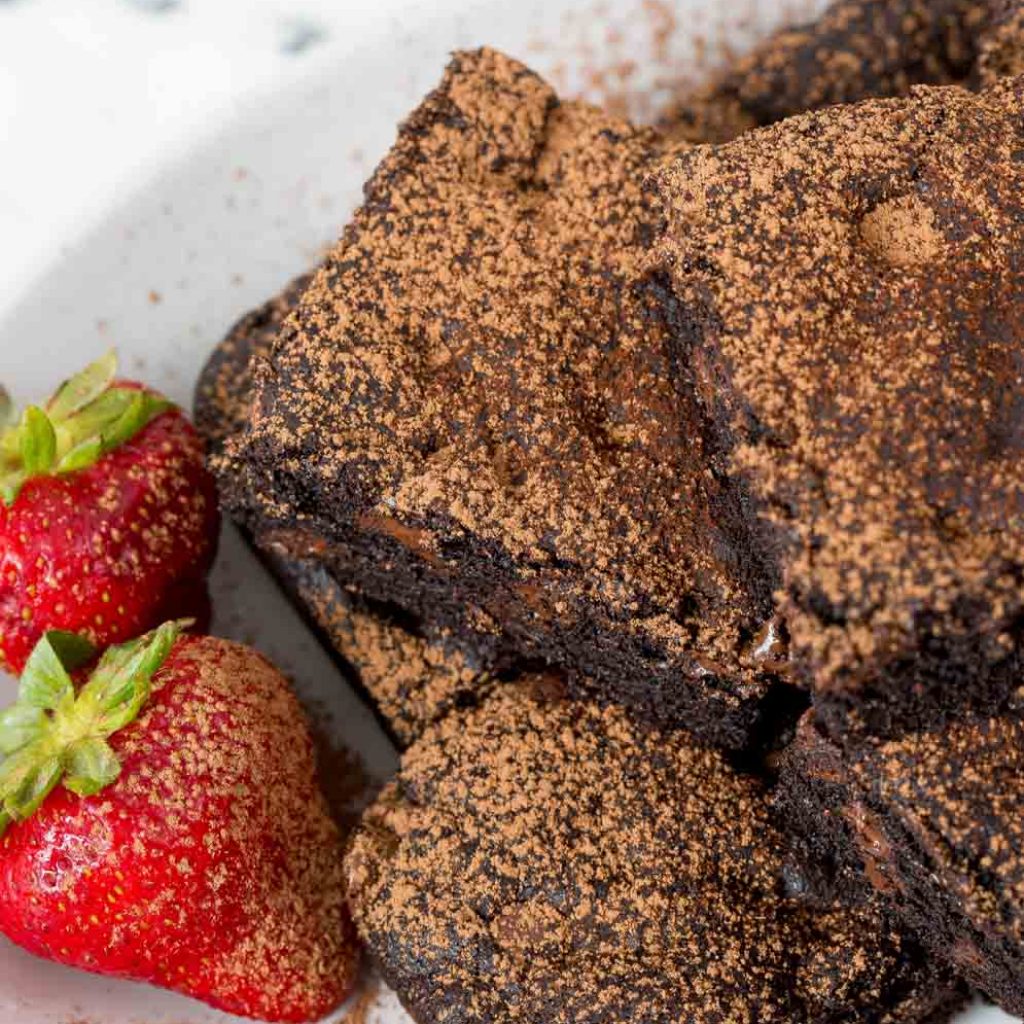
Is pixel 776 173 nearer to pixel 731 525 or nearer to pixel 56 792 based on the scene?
pixel 731 525

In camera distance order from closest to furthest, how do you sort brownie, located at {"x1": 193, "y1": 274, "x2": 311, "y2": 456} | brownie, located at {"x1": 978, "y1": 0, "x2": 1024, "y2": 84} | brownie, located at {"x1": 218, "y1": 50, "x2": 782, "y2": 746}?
brownie, located at {"x1": 218, "y1": 50, "x2": 782, "y2": 746}
brownie, located at {"x1": 978, "y1": 0, "x2": 1024, "y2": 84}
brownie, located at {"x1": 193, "y1": 274, "x2": 311, "y2": 456}

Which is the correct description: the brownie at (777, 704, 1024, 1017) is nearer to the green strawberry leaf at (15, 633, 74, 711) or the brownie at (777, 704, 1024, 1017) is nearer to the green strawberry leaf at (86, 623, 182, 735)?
the green strawberry leaf at (86, 623, 182, 735)

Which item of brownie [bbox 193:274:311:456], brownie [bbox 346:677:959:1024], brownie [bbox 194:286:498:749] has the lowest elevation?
brownie [bbox 346:677:959:1024]

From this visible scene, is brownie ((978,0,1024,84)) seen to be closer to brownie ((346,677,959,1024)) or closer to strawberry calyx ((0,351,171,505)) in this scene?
brownie ((346,677,959,1024))

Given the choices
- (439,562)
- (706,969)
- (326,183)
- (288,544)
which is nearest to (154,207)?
(326,183)

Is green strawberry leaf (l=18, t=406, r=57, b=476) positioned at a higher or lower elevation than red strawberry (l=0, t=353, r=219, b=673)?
higher

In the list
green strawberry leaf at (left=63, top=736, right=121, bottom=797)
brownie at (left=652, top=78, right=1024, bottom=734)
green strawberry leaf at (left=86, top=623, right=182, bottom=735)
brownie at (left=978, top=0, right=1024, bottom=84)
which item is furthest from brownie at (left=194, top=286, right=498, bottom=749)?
brownie at (left=978, top=0, right=1024, bottom=84)

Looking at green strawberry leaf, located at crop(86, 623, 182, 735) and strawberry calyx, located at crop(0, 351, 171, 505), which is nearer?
green strawberry leaf, located at crop(86, 623, 182, 735)

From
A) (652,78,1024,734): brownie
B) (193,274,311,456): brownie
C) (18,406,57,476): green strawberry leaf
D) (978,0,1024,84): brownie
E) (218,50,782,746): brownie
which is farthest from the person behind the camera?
(193,274,311,456): brownie

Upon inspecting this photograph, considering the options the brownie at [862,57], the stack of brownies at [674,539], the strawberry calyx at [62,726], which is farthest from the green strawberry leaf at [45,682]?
the brownie at [862,57]
